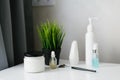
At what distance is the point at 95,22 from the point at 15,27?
1.89ft

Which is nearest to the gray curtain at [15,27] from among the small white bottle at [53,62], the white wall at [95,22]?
the white wall at [95,22]

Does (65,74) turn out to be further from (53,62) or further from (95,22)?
(95,22)

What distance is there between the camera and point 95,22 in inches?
54.0

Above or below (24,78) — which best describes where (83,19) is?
above

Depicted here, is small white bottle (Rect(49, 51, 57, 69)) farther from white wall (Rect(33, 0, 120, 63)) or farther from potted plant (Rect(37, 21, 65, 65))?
white wall (Rect(33, 0, 120, 63))

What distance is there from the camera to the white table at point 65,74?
96cm

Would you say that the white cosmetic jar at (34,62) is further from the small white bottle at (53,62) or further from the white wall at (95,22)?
the white wall at (95,22)

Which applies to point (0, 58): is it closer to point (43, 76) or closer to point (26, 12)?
point (43, 76)

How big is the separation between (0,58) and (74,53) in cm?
45

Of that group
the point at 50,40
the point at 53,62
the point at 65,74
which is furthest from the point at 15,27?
the point at 65,74

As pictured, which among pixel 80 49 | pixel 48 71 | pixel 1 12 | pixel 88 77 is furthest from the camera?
pixel 80 49

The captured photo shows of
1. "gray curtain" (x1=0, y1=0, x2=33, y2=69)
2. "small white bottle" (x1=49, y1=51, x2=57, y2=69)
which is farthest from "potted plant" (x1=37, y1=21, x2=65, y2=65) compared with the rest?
"gray curtain" (x1=0, y1=0, x2=33, y2=69)

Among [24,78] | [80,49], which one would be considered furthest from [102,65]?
[24,78]

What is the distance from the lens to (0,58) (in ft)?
3.72
